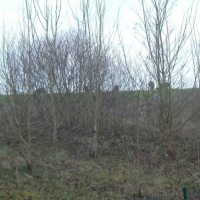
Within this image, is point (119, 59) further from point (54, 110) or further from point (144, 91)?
point (54, 110)

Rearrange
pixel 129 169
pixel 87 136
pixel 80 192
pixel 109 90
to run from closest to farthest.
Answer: pixel 80 192 < pixel 129 169 < pixel 87 136 < pixel 109 90

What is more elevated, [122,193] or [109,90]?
[109,90]

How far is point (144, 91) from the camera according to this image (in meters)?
14.6

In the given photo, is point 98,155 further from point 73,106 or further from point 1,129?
point 1,129

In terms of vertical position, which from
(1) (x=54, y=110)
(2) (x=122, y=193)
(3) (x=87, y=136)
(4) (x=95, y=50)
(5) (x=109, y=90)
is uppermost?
(4) (x=95, y=50)

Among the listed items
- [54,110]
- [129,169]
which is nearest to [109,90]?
[54,110]

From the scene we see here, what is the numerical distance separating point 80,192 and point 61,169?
1.97 m

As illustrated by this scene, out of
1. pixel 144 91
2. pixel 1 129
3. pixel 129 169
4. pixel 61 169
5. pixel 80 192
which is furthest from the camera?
pixel 144 91

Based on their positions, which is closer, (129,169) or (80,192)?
(80,192)

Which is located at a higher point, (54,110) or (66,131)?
(54,110)

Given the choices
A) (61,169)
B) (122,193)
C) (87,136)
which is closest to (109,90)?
(87,136)

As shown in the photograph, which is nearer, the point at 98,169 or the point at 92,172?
the point at 92,172

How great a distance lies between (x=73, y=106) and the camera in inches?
643

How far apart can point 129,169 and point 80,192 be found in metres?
3.68
